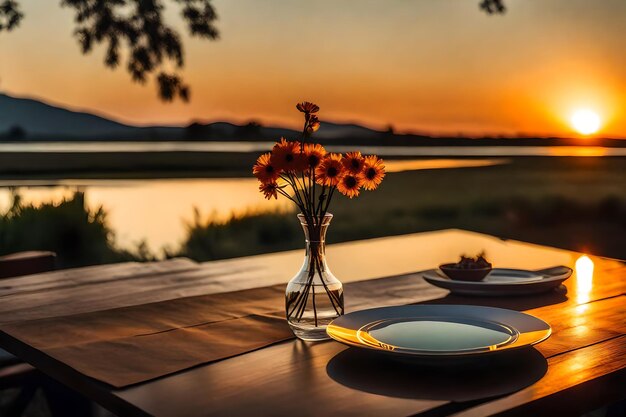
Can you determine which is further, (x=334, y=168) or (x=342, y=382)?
(x=334, y=168)

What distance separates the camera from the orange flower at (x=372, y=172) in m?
1.37

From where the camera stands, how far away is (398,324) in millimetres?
1357

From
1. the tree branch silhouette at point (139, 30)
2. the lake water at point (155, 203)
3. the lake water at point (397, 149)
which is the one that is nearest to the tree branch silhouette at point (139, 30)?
the tree branch silhouette at point (139, 30)

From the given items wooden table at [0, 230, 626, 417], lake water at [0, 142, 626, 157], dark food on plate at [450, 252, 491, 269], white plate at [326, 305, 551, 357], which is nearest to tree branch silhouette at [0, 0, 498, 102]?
wooden table at [0, 230, 626, 417]

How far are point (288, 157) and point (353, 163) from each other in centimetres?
11

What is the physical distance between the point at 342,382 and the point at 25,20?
5.56m

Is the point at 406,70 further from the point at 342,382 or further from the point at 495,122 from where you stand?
the point at 342,382

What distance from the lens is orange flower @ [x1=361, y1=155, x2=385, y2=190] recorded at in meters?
1.37

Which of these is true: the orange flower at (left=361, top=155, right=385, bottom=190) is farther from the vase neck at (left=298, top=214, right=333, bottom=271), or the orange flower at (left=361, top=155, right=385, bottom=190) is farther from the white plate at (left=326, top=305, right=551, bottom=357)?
the white plate at (left=326, top=305, right=551, bottom=357)

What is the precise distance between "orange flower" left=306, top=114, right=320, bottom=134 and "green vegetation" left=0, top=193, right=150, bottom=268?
4.28 meters

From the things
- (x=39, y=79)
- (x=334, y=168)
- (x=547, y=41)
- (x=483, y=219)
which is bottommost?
(x=483, y=219)

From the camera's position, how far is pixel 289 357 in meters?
1.22

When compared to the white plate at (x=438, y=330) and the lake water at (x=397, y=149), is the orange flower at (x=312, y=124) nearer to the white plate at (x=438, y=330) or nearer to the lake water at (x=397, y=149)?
the white plate at (x=438, y=330)

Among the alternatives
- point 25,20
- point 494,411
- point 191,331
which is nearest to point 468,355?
point 494,411
